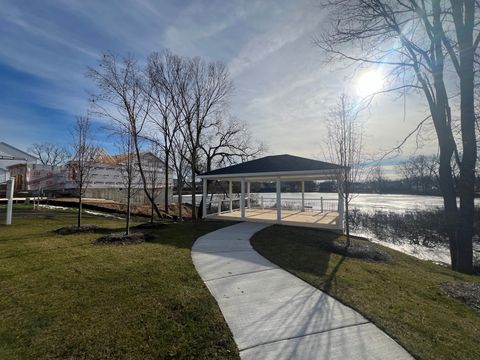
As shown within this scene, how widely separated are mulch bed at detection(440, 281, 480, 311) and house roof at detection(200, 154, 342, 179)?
473 cm

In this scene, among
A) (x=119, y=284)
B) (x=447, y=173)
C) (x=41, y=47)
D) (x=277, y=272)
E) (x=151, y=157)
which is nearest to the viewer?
(x=119, y=284)

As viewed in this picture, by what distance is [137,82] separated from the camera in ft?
49.2

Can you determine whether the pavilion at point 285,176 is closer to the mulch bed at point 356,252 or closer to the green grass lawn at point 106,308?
the mulch bed at point 356,252

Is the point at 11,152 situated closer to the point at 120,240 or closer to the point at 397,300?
the point at 120,240

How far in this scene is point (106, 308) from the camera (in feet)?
10.7

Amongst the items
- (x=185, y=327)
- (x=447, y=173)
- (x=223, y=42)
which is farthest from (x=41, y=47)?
(x=447, y=173)

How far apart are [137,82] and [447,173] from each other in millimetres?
15709

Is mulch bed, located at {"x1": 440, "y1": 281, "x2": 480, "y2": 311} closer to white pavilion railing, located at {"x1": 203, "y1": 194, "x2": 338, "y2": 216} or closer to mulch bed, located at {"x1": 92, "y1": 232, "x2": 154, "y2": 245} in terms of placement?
mulch bed, located at {"x1": 92, "y1": 232, "x2": 154, "y2": 245}

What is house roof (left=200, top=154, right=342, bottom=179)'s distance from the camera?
10562 mm

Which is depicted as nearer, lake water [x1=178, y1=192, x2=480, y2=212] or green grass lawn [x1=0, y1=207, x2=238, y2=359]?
green grass lawn [x1=0, y1=207, x2=238, y2=359]

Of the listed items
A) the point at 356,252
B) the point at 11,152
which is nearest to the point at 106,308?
the point at 356,252

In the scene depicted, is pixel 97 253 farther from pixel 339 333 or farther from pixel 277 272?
pixel 339 333

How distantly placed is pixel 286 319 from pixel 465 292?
3813 mm

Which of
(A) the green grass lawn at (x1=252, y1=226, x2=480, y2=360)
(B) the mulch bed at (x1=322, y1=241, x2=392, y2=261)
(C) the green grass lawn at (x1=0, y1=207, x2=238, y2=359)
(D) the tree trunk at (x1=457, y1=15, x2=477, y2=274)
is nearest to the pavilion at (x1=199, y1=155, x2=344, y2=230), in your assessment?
(B) the mulch bed at (x1=322, y1=241, x2=392, y2=261)
